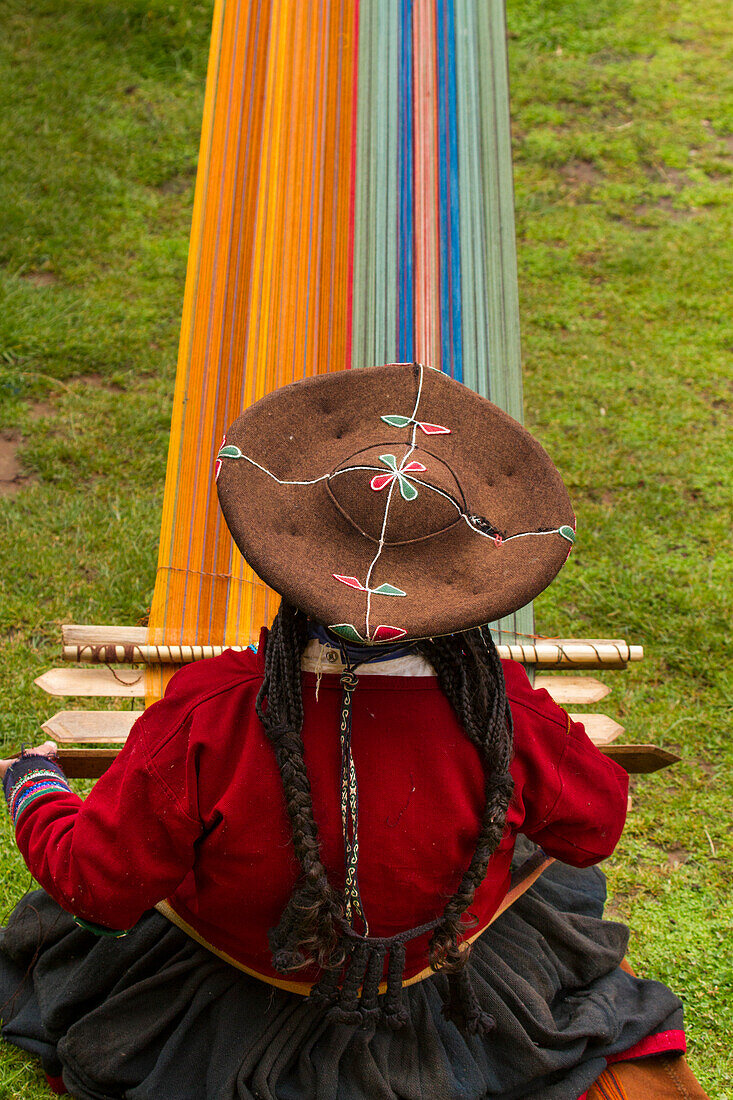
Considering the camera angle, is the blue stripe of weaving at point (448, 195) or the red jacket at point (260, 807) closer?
the red jacket at point (260, 807)

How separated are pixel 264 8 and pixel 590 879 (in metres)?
2.31

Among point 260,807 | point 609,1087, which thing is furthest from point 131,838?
point 609,1087

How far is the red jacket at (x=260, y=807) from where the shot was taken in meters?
1.34

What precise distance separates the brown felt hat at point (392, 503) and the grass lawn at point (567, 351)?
1.27m

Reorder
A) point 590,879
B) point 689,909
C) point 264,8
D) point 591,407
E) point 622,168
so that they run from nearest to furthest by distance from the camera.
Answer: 1. point 590,879
2. point 689,909
3. point 264,8
4. point 591,407
5. point 622,168

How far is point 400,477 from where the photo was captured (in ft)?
4.26

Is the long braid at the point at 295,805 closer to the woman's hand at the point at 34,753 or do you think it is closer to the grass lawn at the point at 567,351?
the woman's hand at the point at 34,753

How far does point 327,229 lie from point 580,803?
1.62 m

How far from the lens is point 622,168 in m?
5.11

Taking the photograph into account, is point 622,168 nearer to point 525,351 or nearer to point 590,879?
point 525,351

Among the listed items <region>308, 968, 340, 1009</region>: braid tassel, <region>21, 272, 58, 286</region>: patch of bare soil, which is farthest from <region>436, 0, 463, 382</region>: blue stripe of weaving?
<region>21, 272, 58, 286</region>: patch of bare soil

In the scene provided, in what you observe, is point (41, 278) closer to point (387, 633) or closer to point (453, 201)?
point (453, 201)

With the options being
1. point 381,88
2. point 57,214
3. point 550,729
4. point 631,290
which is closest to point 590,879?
point 550,729

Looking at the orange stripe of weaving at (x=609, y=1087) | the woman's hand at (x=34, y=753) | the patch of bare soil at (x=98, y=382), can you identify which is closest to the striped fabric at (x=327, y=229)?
the woman's hand at (x=34, y=753)
